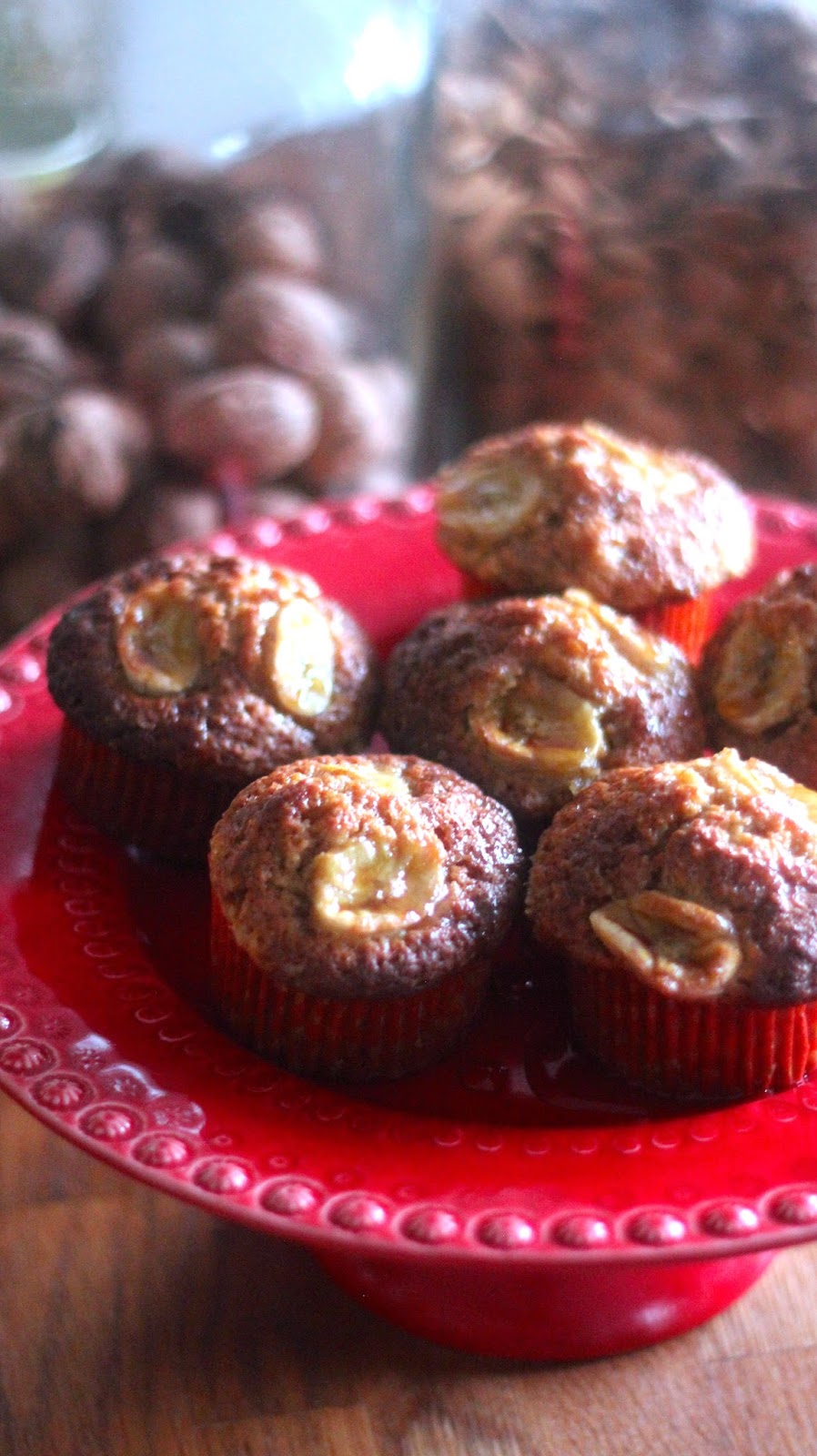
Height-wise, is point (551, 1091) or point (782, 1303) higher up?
point (551, 1091)

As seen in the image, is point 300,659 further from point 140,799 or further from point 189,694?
point 140,799

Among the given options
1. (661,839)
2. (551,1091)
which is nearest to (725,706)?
(661,839)

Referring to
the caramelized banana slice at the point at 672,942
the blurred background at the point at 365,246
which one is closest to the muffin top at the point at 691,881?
the caramelized banana slice at the point at 672,942

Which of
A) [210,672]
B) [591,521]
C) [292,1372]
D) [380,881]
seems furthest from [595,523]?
[292,1372]

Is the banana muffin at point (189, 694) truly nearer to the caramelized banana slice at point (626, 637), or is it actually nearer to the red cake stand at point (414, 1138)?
the red cake stand at point (414, 1138)

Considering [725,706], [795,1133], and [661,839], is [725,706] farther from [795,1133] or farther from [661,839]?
[795,1133]

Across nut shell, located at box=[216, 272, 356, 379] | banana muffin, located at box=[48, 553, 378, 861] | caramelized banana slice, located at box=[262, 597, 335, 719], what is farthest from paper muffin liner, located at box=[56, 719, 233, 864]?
nut shell, located at box=[216, 272, 356, 379]
